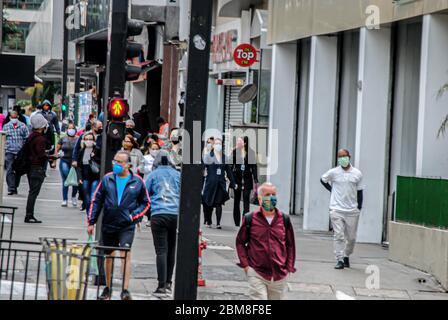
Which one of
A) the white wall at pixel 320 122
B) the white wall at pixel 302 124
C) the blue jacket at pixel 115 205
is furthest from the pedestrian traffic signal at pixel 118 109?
the white wall at pixel 302 124

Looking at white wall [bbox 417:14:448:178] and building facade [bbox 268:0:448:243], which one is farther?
building facade [bbox 268:0:448:243]

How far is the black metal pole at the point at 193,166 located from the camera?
12812mm

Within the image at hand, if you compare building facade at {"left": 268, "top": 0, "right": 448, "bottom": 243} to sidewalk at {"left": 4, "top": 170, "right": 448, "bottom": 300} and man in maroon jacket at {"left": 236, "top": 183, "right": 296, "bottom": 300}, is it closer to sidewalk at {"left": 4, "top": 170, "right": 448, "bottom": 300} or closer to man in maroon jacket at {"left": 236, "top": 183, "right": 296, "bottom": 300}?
sidewalk at {"left": 4, "top": 170, "right": 448, "bottom": 300}

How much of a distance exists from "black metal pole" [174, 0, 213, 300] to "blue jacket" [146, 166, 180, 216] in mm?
1436

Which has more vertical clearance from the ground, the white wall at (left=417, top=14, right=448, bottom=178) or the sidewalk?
the white wall at (left=417, top=14, right=448, bottom=178)

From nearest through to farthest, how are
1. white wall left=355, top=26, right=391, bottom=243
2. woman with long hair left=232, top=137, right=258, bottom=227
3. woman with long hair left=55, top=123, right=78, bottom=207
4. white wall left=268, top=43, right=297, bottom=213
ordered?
white wall left=355, top=26, right=391, bottom=243, woman with long hair left=232, top=137, right=258, bottom=227, woman with long hair left=55, top=123, right=78, bottom=207, white wall left=268, top=43, right=297, bottom=213

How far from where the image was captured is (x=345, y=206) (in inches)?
717

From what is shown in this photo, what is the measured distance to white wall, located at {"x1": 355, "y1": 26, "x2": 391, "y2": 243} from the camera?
71.9 feet

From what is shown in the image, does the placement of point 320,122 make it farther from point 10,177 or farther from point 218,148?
point 10,177

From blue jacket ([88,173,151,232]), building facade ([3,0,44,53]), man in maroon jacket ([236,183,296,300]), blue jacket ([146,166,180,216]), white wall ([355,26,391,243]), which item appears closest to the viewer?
man in maroon jacket ([236,183,296,300])

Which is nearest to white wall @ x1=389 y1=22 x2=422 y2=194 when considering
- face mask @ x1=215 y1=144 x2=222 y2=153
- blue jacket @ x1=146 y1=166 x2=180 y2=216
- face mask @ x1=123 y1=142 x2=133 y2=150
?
face mask @ x1=215 y1=144 x2=222 y2=153

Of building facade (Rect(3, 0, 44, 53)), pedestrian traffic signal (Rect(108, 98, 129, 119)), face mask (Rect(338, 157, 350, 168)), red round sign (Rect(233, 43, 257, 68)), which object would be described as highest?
building facade (Rect(3, 0, 44, 53))

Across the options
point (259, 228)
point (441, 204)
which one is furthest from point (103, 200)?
point (441, 204)
